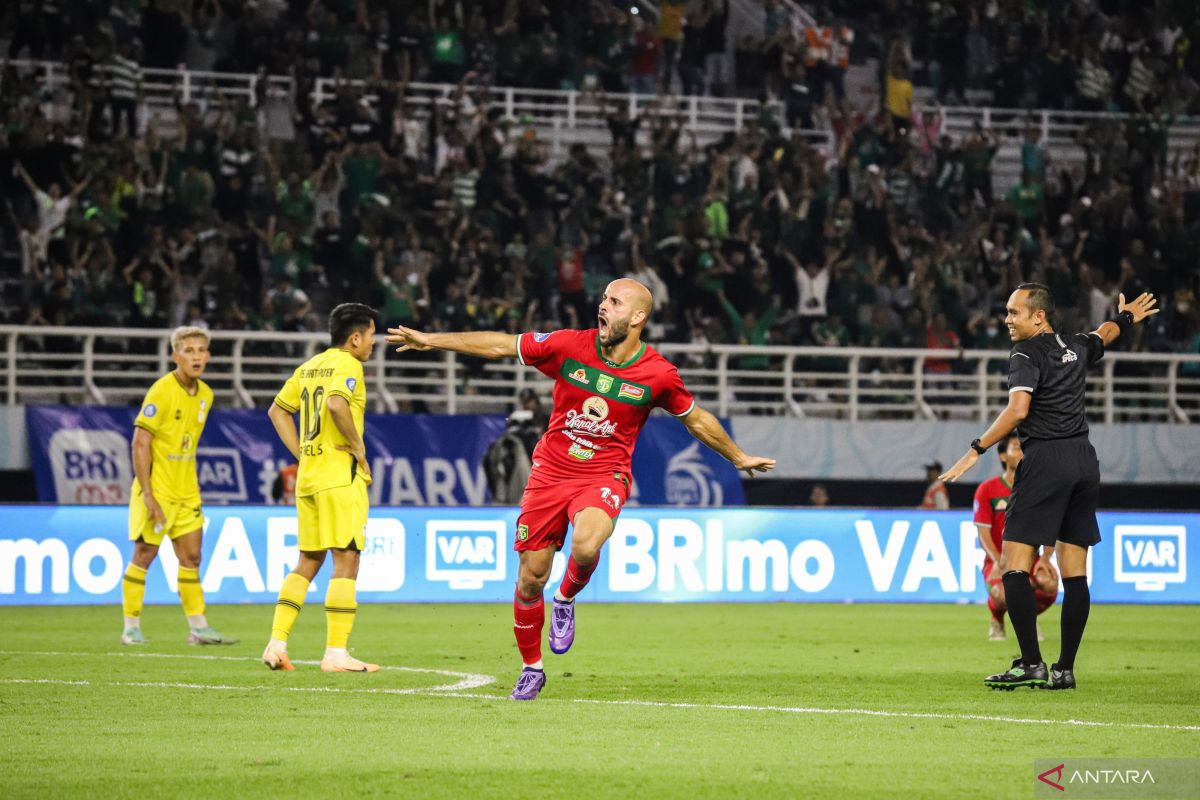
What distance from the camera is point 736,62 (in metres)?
32.7

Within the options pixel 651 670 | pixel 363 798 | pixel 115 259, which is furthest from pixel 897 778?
pixel 115 259

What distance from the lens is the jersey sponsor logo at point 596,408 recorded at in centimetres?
993

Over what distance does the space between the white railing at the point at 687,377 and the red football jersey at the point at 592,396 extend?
44.1 feet

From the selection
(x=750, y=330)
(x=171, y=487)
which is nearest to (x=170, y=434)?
(x=171, y=487)

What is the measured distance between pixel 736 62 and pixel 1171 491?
10.7 m

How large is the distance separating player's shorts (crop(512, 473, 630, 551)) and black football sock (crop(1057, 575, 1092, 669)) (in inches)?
117

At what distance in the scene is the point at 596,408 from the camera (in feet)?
32.6

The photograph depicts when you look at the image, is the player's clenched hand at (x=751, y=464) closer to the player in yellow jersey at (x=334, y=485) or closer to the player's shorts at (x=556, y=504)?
the player's shorts at (x=556, y=504)

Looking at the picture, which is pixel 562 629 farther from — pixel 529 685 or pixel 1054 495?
pixel 1054 495

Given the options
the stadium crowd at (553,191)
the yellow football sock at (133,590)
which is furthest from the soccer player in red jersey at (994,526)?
the stadium crowd at (553,191)

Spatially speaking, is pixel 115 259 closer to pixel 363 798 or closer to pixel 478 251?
pixel 478 251

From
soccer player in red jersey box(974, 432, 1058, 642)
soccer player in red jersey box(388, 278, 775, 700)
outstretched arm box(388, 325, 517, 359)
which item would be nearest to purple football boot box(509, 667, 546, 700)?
soccer player in red jersey box(388, 278, 775, 700)

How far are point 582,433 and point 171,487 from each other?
5.30m

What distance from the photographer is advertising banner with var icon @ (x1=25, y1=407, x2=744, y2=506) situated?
2381cm
